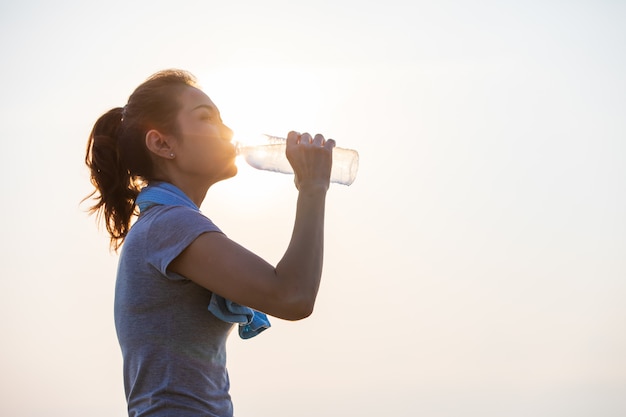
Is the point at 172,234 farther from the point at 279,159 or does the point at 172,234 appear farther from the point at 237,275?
the point at 279,159

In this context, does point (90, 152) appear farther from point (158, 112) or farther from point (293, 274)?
point (293, 274)

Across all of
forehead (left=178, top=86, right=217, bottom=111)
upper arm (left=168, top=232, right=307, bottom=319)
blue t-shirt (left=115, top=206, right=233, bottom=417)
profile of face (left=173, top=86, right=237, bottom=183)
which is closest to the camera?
upper arm (left=168, top=232, right=307, bottom=319)

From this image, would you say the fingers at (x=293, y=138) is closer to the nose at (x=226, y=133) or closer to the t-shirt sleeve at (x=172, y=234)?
the nose at (x=226, y=133)

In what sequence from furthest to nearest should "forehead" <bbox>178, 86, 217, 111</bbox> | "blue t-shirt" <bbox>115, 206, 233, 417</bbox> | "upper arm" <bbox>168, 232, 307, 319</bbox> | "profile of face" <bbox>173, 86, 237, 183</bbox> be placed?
"forehead" <bbox>178, 86, 217, 111</bbox>
"profile of face" <bbox>173, 86, 237, 183</bbox>
"blue t-shirt" <bbox>115, 206, 233, 417</bbox>
"upper arm" <bbox>168, 232, 307, 319</bbox>

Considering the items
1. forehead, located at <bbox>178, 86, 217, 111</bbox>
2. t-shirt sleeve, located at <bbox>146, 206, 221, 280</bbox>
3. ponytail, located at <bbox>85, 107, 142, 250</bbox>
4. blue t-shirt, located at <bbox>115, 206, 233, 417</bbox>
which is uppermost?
forehead, located at <bbox>178, 86, 217, 111</bbox>

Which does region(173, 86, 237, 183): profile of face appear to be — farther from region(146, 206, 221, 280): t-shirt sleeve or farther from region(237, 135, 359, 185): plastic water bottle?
region(237, 135, 359, 185): plastic water bottle

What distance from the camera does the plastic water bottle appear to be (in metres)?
4.27

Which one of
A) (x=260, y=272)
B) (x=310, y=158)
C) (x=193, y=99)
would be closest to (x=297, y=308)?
(x=260, y=272)

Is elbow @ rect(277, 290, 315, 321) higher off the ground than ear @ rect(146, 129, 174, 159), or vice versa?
ear @ rect(146, 129, 174, 159)

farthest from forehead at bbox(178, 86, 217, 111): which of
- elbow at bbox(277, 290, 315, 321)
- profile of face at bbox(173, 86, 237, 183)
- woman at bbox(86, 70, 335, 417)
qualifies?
elbow at bbox(277, 290, 315, 321)

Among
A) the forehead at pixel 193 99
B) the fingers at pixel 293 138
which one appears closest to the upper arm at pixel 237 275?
the fingers at pixel 293 138

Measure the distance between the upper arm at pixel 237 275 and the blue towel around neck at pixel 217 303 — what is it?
105 mm

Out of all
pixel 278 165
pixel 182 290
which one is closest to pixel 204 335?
pixel 182 290

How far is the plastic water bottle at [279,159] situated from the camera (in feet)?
14.0
